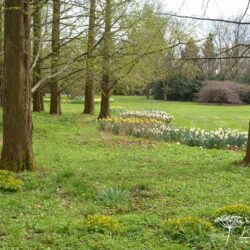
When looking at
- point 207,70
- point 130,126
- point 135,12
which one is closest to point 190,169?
point 135,12

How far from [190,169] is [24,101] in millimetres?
3292

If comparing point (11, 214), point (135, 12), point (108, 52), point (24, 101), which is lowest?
point (11, 214)

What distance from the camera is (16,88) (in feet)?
23.8

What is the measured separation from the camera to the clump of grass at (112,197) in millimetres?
5739

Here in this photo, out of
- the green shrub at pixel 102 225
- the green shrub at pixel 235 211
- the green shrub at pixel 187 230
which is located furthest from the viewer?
the green shrub at pixel 235 211

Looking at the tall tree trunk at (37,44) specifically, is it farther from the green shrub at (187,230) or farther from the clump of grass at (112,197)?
the green shrub at (187,230)

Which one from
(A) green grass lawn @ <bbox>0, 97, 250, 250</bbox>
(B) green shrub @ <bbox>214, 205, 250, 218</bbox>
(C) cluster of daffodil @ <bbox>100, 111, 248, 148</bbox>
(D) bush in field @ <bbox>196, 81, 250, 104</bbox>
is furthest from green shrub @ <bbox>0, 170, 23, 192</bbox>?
(D) bush in field @ <bbox>196, 81, 250, 104</bbox>

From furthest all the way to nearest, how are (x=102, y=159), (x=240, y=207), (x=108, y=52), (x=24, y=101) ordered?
(x=108, y=52)
(x=102, y=159)
(x=24, y=101)
(x=240, y=207)

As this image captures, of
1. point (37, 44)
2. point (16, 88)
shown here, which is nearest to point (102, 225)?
point (16, 88)

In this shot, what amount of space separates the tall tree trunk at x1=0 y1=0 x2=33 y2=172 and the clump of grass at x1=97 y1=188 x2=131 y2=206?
2118 millimetres

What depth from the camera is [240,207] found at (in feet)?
16.7

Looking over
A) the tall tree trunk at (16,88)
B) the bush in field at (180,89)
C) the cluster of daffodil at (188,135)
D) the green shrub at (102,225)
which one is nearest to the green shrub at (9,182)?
the tall tree trunk at (16,88)

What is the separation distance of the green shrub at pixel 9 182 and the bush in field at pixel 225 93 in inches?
1530

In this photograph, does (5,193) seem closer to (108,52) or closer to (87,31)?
(87,31)
